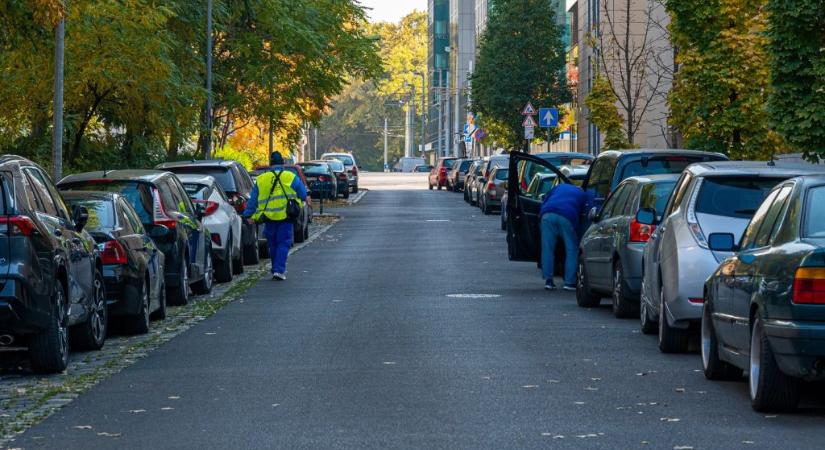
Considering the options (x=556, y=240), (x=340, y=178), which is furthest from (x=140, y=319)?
(x=340, y=178)

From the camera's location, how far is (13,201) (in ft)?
40.5

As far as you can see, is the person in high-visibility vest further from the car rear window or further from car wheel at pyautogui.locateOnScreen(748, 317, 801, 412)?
car wheel at pyautogui.locateOnScreen(748, 317, 801, 412)

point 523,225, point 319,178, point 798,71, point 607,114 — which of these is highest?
point 798,71

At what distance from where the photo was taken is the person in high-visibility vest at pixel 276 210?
76.8 ft

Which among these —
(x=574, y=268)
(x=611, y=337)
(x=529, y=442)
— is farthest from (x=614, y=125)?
(x=529, y=442)

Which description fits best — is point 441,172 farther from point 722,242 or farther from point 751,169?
point 722,242

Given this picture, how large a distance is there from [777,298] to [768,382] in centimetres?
57

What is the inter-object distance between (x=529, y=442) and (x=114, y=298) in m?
7.32

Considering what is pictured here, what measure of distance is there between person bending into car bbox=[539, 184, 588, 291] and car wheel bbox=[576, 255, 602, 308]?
2.19 metres

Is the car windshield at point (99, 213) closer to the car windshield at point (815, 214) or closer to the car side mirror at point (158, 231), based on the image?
the car side mirror at point (158, 231)

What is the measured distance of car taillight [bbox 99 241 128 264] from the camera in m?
15.7

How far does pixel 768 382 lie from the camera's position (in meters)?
10.1

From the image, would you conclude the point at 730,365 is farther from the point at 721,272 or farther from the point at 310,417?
the point at 310,417

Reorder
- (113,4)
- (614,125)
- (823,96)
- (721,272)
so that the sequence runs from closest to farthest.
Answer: (721,272)
(823,96)
(113,4)
(614,125)
